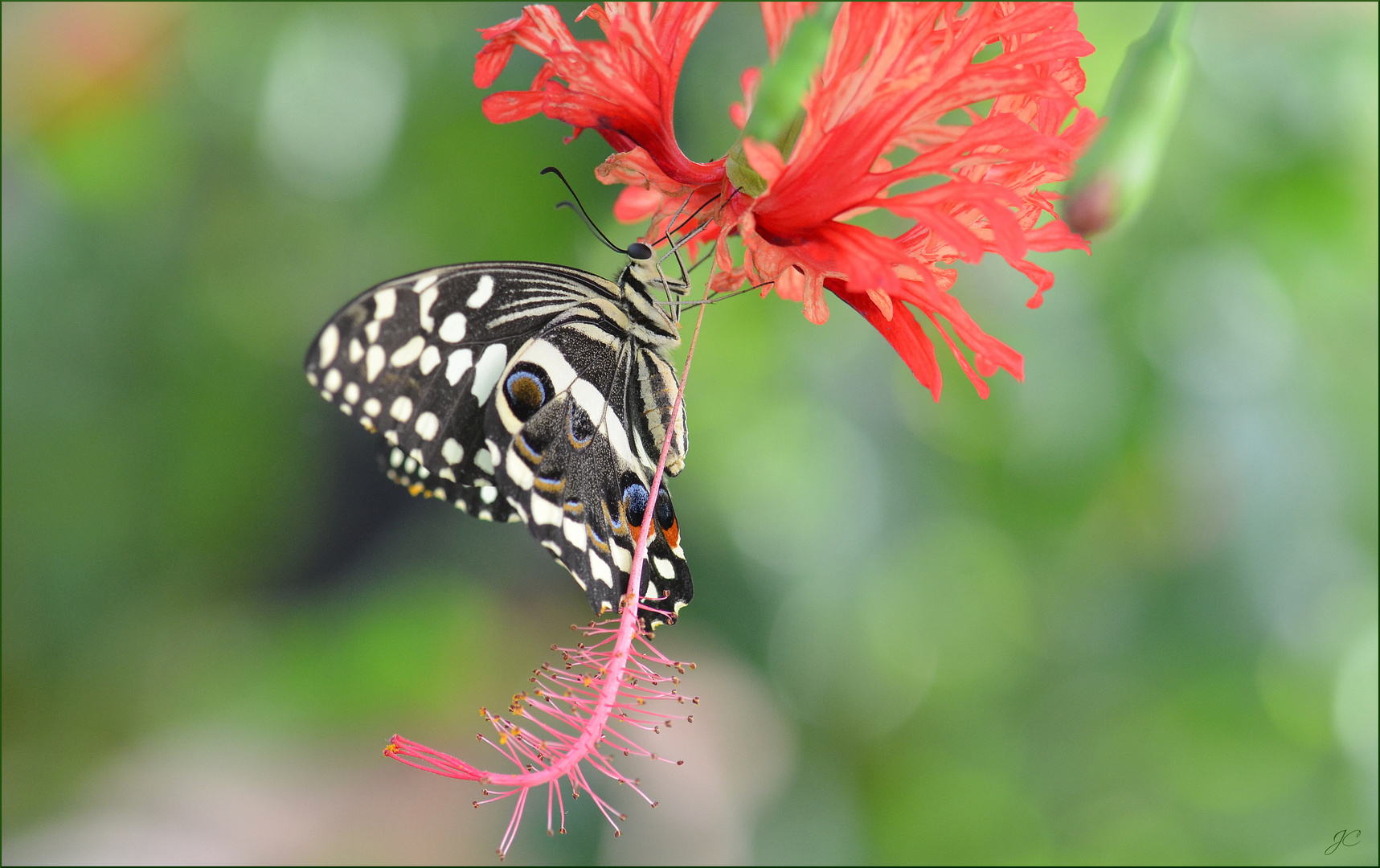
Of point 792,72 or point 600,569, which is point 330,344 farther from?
point 792,72

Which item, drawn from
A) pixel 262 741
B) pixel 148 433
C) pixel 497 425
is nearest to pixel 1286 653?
pixel 497 425

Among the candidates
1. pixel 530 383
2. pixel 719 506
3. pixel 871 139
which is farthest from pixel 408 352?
pixel 719 506

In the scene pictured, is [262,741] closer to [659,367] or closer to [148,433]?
[148,433]

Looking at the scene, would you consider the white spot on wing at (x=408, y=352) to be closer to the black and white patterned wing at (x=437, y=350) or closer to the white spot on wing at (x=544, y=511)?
the black and white patterned wing at (x=437, y=350)

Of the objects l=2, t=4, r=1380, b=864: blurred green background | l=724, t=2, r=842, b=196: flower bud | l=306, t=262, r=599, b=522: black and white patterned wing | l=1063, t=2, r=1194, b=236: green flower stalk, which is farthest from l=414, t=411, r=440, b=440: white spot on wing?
l=2, t=4, r=1380, b=864: blurred green background

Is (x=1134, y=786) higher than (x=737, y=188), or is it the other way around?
(x=737, y=188)
